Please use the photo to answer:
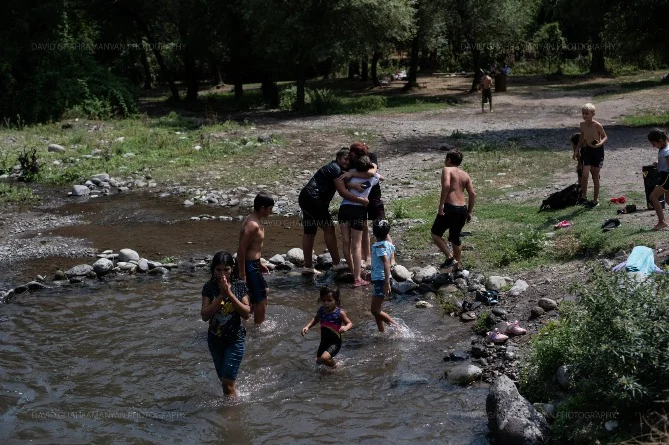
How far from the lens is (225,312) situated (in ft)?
24.0

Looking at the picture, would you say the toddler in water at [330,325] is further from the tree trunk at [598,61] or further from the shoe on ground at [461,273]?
the tree trunk at [598,61]

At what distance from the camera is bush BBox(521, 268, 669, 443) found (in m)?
5.80

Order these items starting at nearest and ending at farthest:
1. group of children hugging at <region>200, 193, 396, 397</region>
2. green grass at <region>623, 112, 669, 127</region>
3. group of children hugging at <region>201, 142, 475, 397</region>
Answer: group of children hugging at <region>200, 193, 396, 397</region> < group of children hugging at <region>201, 142, 475, 397</region> < green grass at <region>623, 112, 669, 127</region>

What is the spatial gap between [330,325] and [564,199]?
6.32 metres

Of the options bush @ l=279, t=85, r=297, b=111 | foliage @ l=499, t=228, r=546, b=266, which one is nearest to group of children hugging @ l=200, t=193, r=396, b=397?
foliage @ l=499, t=228, r=546, b=266

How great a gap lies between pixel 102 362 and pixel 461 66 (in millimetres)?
40808

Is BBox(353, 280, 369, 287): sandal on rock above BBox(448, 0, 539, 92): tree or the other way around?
the other way around

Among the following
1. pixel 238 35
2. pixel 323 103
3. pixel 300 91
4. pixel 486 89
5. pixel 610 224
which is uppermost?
pixel 238 35

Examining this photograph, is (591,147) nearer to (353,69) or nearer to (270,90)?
(270,90)

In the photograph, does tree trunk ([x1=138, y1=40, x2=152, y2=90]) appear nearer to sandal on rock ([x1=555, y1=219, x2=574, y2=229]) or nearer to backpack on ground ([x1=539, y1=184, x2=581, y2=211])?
backpack on ground ([x1=539, y1=184, x2=581, y2=211])

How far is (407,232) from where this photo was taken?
13352 millimetres

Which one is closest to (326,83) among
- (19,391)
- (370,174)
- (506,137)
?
(506,137)

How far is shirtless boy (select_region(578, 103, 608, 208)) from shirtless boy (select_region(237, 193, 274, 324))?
5.96m

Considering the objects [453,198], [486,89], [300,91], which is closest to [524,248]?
[453,198]
